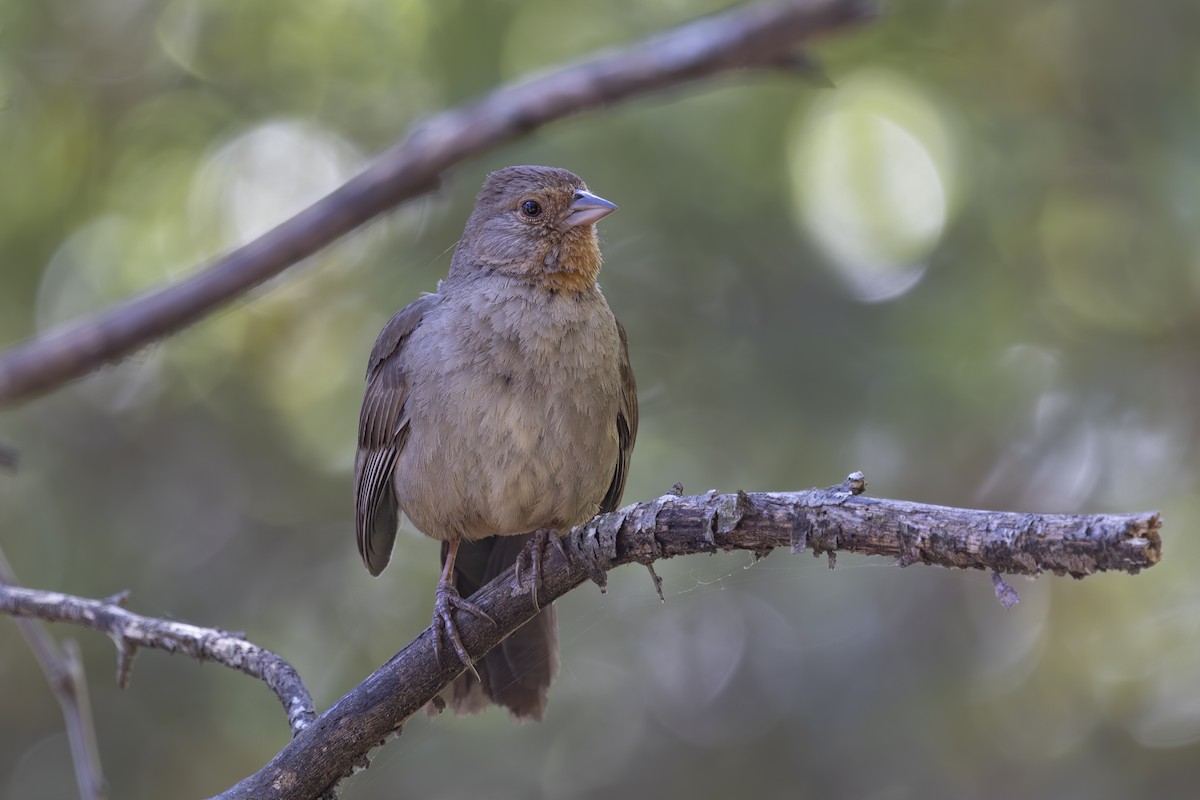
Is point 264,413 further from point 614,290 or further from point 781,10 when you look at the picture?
point 781,10

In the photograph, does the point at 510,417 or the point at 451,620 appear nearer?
the point at 451,620

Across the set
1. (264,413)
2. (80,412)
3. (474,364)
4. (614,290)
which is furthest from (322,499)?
(474,364)

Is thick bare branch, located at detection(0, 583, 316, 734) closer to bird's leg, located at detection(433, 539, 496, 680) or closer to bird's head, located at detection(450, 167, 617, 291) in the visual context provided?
bird's leg, located at detection(433, 539, 496, 680)

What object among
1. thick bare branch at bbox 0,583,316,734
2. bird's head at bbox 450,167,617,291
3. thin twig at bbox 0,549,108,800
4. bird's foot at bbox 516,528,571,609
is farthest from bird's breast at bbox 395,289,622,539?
thin twig at bbox 0,549,108,800

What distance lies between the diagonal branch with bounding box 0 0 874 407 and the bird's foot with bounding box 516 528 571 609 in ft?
4.17

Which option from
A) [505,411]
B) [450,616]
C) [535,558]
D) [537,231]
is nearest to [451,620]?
[450,616]

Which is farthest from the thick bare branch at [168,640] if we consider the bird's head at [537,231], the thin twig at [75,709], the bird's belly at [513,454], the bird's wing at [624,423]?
the bird's head at [537,231]

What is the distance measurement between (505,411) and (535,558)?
2.76 feet

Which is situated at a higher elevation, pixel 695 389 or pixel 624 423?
pixel 695 389

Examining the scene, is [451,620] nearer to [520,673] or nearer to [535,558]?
[535,558]

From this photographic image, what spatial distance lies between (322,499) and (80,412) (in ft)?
4.70

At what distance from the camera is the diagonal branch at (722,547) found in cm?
186

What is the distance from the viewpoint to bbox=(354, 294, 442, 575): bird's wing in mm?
4191

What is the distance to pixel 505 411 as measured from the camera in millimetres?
3795
